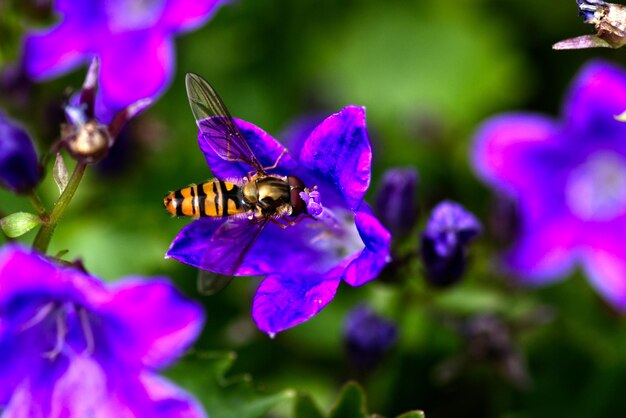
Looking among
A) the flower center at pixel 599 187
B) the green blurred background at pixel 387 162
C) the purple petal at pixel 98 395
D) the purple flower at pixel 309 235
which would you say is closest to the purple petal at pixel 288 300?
the purple flower at pixel 309 235

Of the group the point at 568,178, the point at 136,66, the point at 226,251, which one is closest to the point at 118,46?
the point at 136,66

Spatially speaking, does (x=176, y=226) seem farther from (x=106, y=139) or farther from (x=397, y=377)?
(x=106, y=139)

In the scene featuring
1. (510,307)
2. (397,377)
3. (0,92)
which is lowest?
(397,377)

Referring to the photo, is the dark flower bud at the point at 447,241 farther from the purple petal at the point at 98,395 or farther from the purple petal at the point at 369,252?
the purple petal at the point at 98,395

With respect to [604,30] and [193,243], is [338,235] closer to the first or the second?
[193,243]

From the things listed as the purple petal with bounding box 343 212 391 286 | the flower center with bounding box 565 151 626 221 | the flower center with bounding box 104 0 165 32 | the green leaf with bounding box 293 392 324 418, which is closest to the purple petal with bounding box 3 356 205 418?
the green leaf with bounding box 293 392 324 418

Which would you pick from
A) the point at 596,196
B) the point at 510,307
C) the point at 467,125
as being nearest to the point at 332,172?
the point at 510,307
